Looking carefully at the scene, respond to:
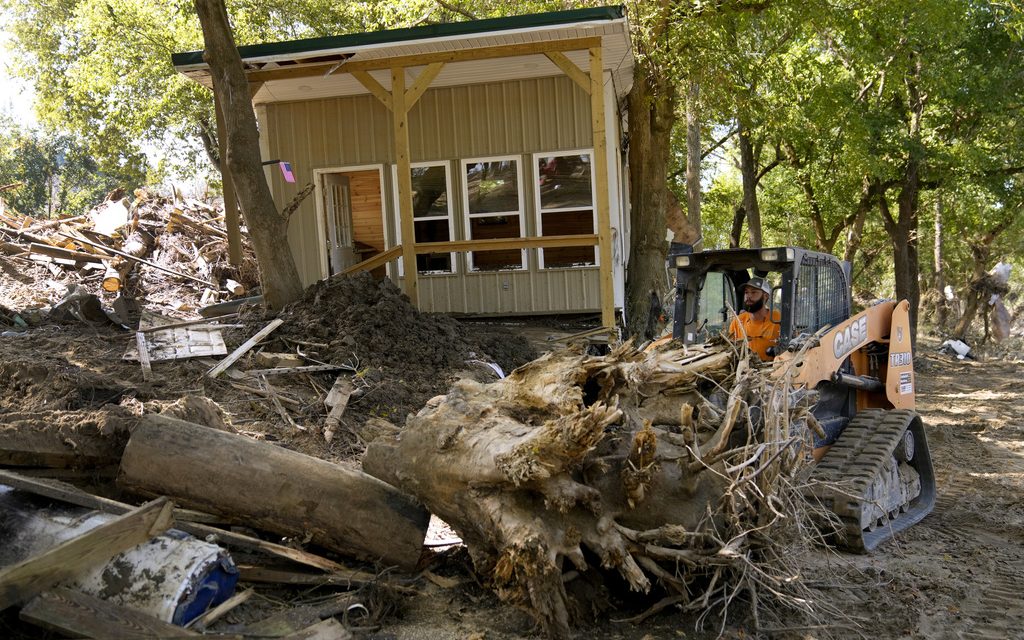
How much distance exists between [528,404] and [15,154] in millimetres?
44860

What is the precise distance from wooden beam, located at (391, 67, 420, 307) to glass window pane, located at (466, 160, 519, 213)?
260cm

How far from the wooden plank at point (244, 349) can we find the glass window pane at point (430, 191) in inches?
198

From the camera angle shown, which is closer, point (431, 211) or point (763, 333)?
point (763, 333)

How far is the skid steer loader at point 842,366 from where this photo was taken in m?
7.46

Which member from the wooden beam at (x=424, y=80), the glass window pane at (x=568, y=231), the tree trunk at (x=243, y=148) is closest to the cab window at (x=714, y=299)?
the wooden beam at (x=424, y=80)

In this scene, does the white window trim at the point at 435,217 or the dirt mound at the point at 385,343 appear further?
the white window trim at the point at 435,217

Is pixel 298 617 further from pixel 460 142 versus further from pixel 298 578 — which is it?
pixel 460 142

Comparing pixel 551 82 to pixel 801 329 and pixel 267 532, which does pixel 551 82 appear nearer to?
pixel 801 329

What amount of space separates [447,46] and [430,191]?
3.60 metres

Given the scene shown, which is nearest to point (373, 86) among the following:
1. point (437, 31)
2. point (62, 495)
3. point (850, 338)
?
point (437, 31)

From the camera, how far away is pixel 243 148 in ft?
37.9

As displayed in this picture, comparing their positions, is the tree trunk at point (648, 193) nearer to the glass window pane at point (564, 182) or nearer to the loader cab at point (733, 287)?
the glass window pane at point (564, 182)

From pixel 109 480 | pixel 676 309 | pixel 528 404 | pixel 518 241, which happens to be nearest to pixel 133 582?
pixel 109 480

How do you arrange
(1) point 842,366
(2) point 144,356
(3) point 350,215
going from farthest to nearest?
(3) point 350,215, (2) point 144,356, (1) point 842,366
